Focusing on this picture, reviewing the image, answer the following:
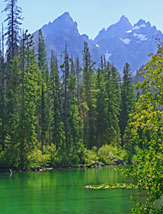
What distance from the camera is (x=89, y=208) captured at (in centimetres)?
1650

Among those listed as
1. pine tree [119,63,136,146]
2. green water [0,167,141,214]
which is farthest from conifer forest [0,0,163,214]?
green water [0,167,141,214]

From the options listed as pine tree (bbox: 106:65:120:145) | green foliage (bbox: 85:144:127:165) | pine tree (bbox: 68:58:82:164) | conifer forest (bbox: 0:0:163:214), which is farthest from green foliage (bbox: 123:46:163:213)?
pine tree (bbox: 106:65:120:145)

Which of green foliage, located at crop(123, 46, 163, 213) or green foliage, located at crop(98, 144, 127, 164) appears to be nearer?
green foliage, located at crop(123, 46, 163, 213)

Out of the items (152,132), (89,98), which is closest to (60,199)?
(152,132)

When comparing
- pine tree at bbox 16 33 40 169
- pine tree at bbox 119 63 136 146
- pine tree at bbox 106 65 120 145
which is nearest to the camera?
pine tree at bbox 16 33 40 169

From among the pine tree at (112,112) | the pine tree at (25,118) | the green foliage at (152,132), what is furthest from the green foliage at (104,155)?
the green foliage at (152,132)

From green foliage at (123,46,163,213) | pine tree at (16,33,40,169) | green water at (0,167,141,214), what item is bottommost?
green water at (0,167,141,214)

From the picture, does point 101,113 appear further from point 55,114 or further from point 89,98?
point 55,114

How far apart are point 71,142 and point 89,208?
30.8 m

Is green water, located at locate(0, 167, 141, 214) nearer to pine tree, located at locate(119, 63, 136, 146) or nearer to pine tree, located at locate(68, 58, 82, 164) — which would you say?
pine tree, located at locate(68, 58, 82, 164)

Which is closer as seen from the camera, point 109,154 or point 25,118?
point 25,118

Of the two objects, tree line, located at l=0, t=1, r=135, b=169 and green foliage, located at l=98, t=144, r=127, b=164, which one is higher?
tree line, located at l=0, t=1, r=135, b=169

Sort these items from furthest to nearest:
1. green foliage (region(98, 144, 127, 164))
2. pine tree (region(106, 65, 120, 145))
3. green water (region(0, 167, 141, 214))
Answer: pine tree (region(106, 65, 120, 145))
green foliage (region(98, 144, 127, 164))
green water (region(0, 167, 141, 214))

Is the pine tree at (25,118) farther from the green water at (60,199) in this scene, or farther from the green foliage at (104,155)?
the green water at (60,199)
